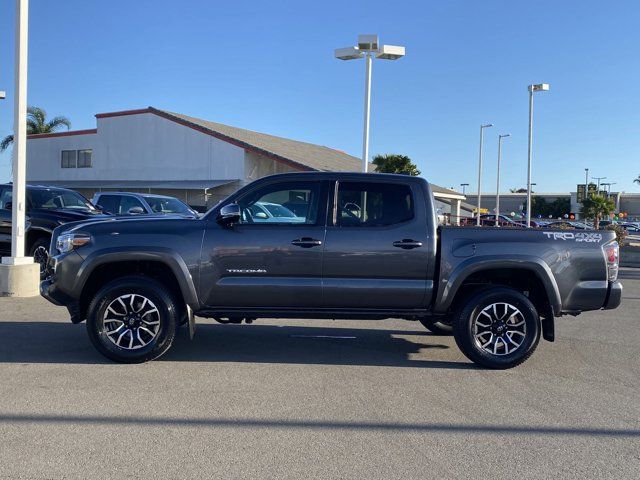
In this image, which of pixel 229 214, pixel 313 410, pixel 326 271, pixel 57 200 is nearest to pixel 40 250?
pixel 57 200

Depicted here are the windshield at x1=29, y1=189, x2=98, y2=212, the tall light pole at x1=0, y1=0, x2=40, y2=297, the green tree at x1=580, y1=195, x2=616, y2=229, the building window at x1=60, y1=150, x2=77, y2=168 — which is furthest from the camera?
the green tree at x1=580, y1=195, x2=616, y2=229

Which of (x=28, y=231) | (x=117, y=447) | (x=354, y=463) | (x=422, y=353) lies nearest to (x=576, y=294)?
(x=422, y=353)

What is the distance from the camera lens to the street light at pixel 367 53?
655 inches

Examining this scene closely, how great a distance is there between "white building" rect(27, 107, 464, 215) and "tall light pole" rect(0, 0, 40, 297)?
69.2 feet

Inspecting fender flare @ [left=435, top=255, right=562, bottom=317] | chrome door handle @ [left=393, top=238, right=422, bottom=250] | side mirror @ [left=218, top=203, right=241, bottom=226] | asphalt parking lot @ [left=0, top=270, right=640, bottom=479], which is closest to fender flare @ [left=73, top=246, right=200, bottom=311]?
side mirror @ [left=218, top=203, right=241, bottom=226]

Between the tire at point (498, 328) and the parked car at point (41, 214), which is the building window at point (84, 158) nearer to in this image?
the parked car at point (41, 214)

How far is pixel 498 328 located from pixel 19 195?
8.14 metres

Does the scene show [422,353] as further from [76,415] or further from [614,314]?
[614,314]

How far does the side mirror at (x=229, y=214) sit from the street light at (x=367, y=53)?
11.8m

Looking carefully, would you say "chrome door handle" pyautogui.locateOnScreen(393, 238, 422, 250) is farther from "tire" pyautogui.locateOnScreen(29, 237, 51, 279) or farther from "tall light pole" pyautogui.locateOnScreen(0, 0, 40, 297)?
"tire" pyautogui.locateOnScreen(29, 237, 51, 279)

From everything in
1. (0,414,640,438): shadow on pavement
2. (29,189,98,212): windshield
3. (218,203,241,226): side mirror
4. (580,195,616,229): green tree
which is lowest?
(0,414,640,438): shadow on pavement

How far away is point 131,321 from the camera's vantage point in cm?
614

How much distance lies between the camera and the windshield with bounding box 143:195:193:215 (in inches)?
617

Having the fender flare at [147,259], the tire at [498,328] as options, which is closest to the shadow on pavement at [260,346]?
the tire at [498,328]
